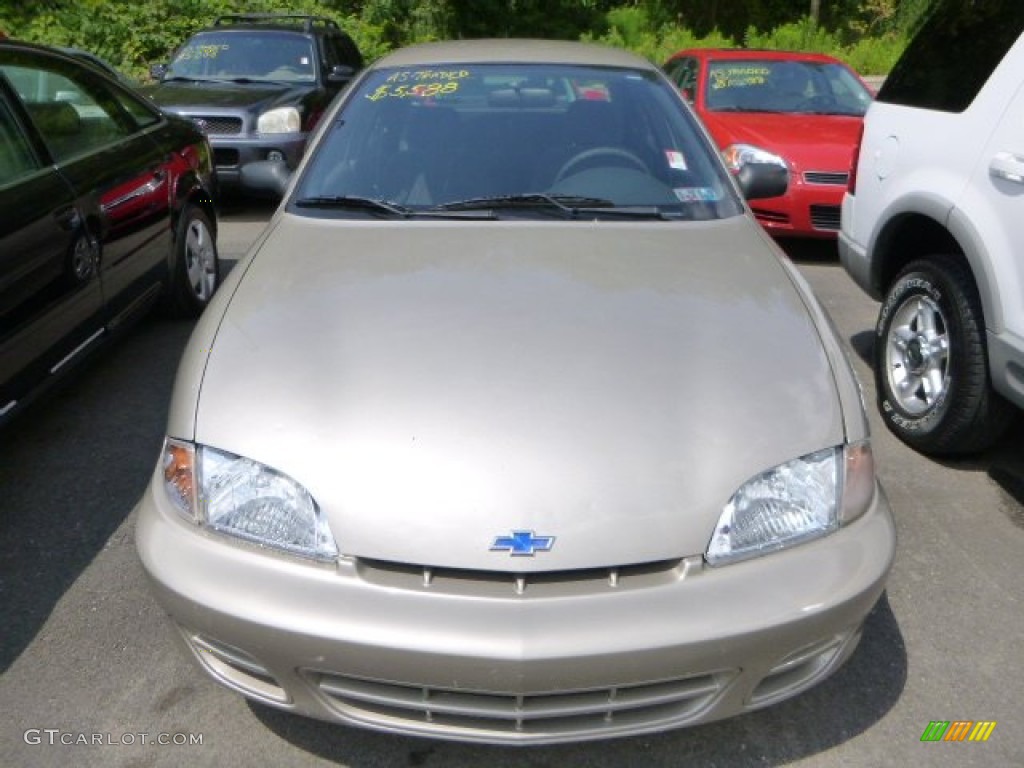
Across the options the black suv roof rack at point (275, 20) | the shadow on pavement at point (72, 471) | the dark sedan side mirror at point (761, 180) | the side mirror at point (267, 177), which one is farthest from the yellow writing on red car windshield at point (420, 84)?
the black suv roof rack at point (275, 20)

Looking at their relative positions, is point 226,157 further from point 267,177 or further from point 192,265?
point 267,177

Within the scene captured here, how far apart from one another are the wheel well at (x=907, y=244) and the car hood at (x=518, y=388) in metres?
1.46

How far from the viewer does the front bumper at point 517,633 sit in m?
1.83

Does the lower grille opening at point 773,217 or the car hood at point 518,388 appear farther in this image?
the lower grille opening at point 773,217

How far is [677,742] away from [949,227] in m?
2.27

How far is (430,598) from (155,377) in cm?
309

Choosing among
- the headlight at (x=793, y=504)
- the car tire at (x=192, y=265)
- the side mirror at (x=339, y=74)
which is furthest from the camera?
the side mirror at (x=339, y=74)

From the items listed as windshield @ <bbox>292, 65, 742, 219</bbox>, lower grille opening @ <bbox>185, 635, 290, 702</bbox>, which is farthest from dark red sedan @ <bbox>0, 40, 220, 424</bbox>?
lower grille opening @ <bbox>185, 635, 290, 702</bbox>

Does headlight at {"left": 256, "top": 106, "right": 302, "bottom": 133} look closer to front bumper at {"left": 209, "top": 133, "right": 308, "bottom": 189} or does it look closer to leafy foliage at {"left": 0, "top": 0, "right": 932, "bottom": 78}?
front bumper at {"left": 209, "top": 133, "right": 308, "bottom": 189}

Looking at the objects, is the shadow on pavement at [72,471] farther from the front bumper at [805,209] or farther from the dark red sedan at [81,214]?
the front bumper at [805,209]

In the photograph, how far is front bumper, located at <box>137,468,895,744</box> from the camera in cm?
183

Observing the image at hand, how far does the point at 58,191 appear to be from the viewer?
3.71 metres

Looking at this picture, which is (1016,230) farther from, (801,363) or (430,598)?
(430,598)

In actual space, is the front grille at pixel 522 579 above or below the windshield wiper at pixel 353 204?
below
